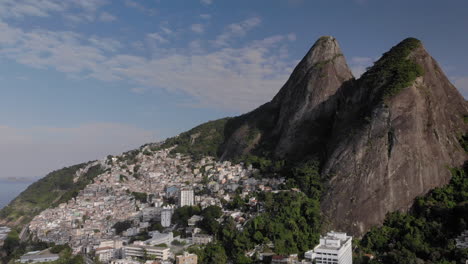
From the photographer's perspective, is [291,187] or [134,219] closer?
[291,187]

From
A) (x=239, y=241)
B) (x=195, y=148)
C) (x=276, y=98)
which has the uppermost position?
(x=276, y=98)

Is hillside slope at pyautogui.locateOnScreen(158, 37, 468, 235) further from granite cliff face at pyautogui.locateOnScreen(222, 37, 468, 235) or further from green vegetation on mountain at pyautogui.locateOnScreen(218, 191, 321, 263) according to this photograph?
green vegetation on mountain at pyautogui.locateOnScreen(218, 191, 321, 263)

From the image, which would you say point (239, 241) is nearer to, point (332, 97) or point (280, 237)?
point (280, 237)

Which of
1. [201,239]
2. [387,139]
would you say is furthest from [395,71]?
[201,239]

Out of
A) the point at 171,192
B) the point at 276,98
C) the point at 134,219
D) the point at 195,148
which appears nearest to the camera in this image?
the point at 134,219

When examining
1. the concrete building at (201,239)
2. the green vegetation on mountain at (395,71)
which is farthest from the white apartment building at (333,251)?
the green vegetation on mountain at (395,71)

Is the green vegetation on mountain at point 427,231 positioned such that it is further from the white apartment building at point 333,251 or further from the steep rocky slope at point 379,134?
the white apartment building at point 333,251

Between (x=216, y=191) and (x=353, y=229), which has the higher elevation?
(x=216, y=191)

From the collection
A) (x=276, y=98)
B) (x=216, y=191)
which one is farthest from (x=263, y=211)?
(x=276, y=98)
